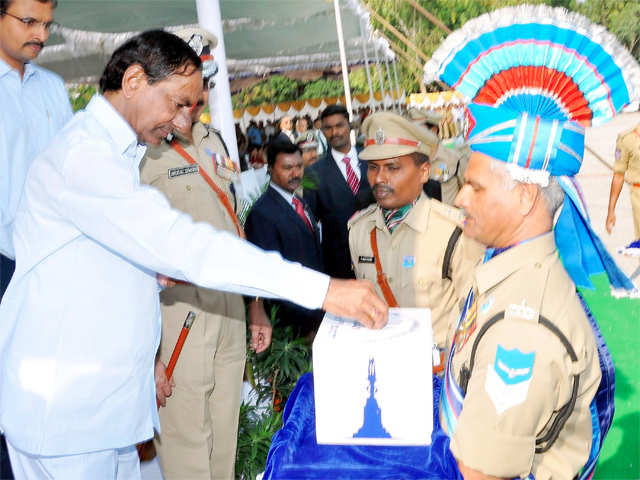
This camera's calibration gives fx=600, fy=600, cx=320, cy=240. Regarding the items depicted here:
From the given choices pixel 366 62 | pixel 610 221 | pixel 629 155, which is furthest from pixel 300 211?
pixel 366 62

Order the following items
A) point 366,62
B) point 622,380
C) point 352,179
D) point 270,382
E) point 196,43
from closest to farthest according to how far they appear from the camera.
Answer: point 196,43, point 270,382, point 622,380, point 352,179, point 366,62

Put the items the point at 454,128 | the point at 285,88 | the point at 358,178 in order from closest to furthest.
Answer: the point at 358,178 → the point at 285,88 → the point at 454,128

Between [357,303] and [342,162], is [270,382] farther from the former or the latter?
[357,303]

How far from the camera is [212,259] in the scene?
175cm

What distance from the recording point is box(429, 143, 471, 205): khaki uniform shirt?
508 cm

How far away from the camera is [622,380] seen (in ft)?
15.7

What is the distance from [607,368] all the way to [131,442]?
151 cm

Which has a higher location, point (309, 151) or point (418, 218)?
point (309, 151)

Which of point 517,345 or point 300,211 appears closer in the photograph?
point 517,345

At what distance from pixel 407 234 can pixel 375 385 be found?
1.53 m

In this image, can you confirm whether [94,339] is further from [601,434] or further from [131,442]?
[601,434]

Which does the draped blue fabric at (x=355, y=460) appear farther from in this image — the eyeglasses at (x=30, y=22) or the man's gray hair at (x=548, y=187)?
the eyeglasses at (x=30, y=22)

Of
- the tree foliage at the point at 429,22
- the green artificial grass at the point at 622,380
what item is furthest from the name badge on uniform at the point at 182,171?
the tree foliage at the point at 429,22

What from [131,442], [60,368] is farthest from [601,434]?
[60,368]
